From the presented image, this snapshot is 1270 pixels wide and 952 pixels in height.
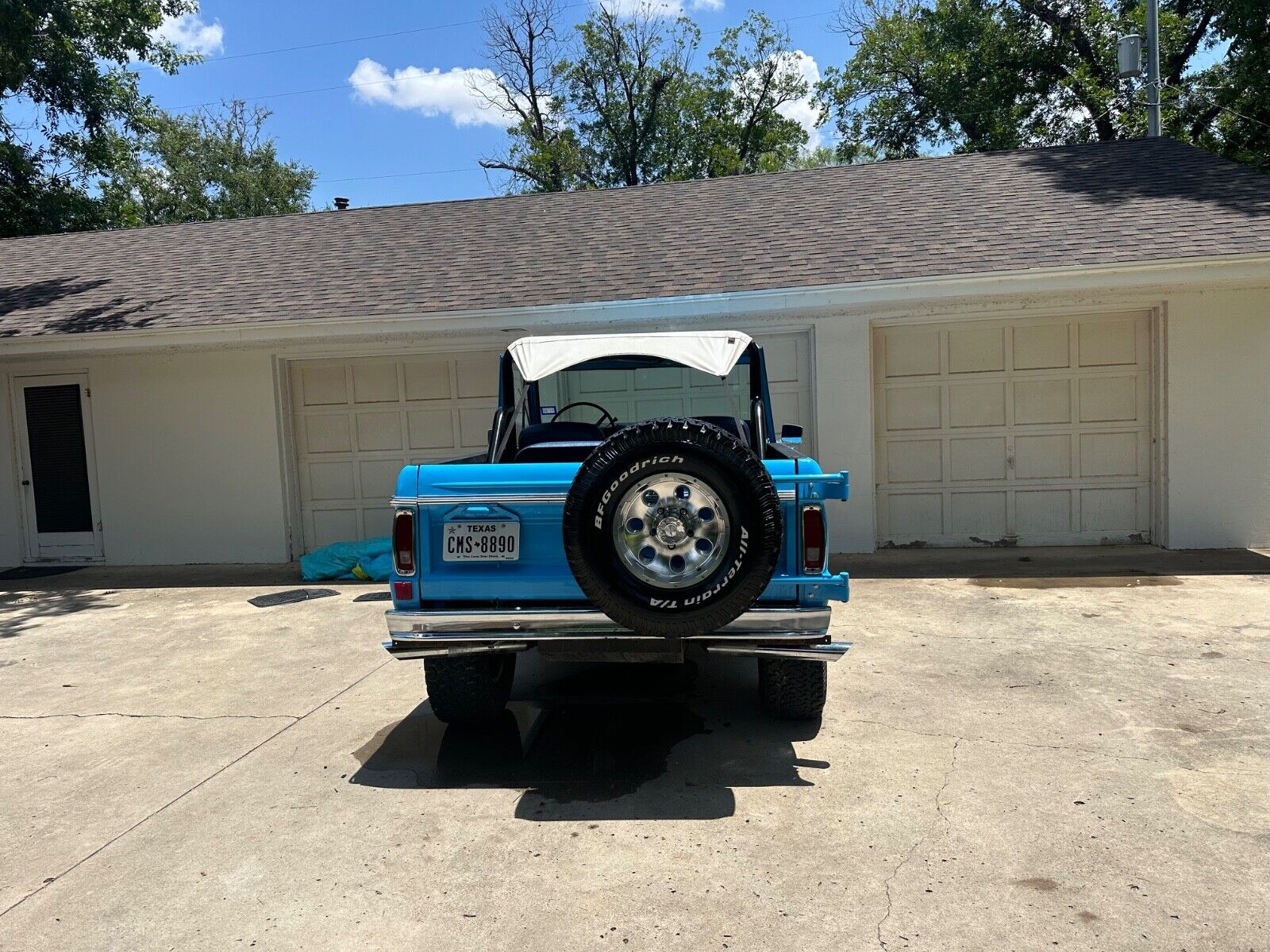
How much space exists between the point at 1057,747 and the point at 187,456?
950 cm

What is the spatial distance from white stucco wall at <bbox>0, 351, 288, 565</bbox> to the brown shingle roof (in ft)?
2.23

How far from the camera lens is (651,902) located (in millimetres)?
3078

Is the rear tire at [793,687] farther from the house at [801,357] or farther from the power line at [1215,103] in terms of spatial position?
the power line at [1215,103]

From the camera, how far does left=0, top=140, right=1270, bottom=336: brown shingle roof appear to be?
9047 millimetres

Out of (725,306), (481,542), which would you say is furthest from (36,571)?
(481,542)

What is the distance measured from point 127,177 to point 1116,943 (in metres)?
29.4

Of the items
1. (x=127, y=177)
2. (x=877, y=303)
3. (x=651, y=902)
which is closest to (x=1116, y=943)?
(x=651, y=902)

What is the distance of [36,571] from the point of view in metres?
10.7

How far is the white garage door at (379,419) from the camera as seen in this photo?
10227mm

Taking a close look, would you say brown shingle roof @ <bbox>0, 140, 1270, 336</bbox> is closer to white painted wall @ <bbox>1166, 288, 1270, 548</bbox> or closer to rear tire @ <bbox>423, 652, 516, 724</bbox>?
white painted wall @ <bbox>1166, 288, 1270, 548</bbox>

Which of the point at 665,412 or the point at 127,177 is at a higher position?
the point at 127,177

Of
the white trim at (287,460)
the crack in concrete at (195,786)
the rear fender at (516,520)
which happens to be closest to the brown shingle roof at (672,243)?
the white trim at (287,460)

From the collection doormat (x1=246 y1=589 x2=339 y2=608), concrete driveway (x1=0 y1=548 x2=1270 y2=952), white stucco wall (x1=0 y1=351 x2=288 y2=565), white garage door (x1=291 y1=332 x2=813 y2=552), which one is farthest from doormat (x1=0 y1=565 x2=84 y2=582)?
concrete driveway (x1=0 y1=548 x2=1270 y2=952)

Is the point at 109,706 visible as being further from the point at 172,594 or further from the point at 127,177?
the point at 127,177
